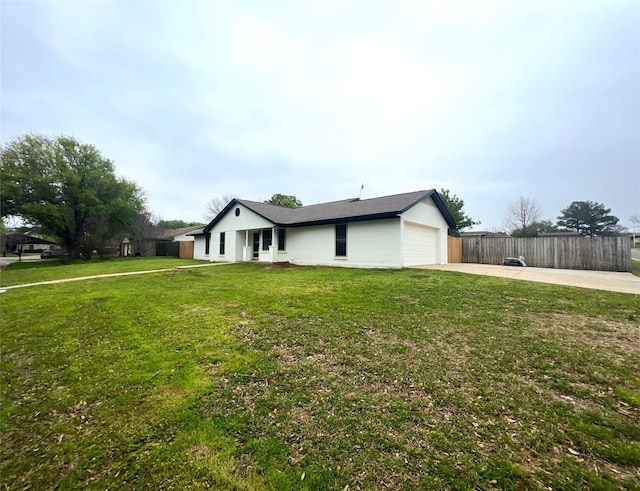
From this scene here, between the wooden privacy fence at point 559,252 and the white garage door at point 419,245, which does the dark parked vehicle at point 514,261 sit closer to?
the wooden privacy fence at point 559,252

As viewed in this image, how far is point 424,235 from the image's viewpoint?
15523mm

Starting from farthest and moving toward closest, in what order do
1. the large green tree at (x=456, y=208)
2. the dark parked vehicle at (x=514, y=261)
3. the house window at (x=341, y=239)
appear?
the large green tree at (x=456, y=208)
the dark parked vehicle at (x=514, y=261)
the house window at (x=341, y=239)

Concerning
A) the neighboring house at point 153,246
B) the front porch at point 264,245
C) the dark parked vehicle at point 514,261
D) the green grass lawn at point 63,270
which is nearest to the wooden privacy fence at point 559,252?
the dark parked vehicle at point 514,261

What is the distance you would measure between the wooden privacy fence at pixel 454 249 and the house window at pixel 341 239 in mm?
8052

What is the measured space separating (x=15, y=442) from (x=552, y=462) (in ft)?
15.6

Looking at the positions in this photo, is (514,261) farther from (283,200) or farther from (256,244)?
(283,200)

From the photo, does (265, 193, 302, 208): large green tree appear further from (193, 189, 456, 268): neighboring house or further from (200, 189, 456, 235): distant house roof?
(200, 189, 456, 235): distant house roof

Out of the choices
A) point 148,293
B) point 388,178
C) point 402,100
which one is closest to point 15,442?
point 148,293

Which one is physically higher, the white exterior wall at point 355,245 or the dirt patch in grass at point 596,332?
the white exterior wall at point 355,245

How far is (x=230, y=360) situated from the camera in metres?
3.85

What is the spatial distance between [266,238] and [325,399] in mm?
16282

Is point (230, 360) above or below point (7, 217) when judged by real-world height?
below

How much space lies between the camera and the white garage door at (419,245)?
1381 cm

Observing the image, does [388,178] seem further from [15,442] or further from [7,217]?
[7,217]
